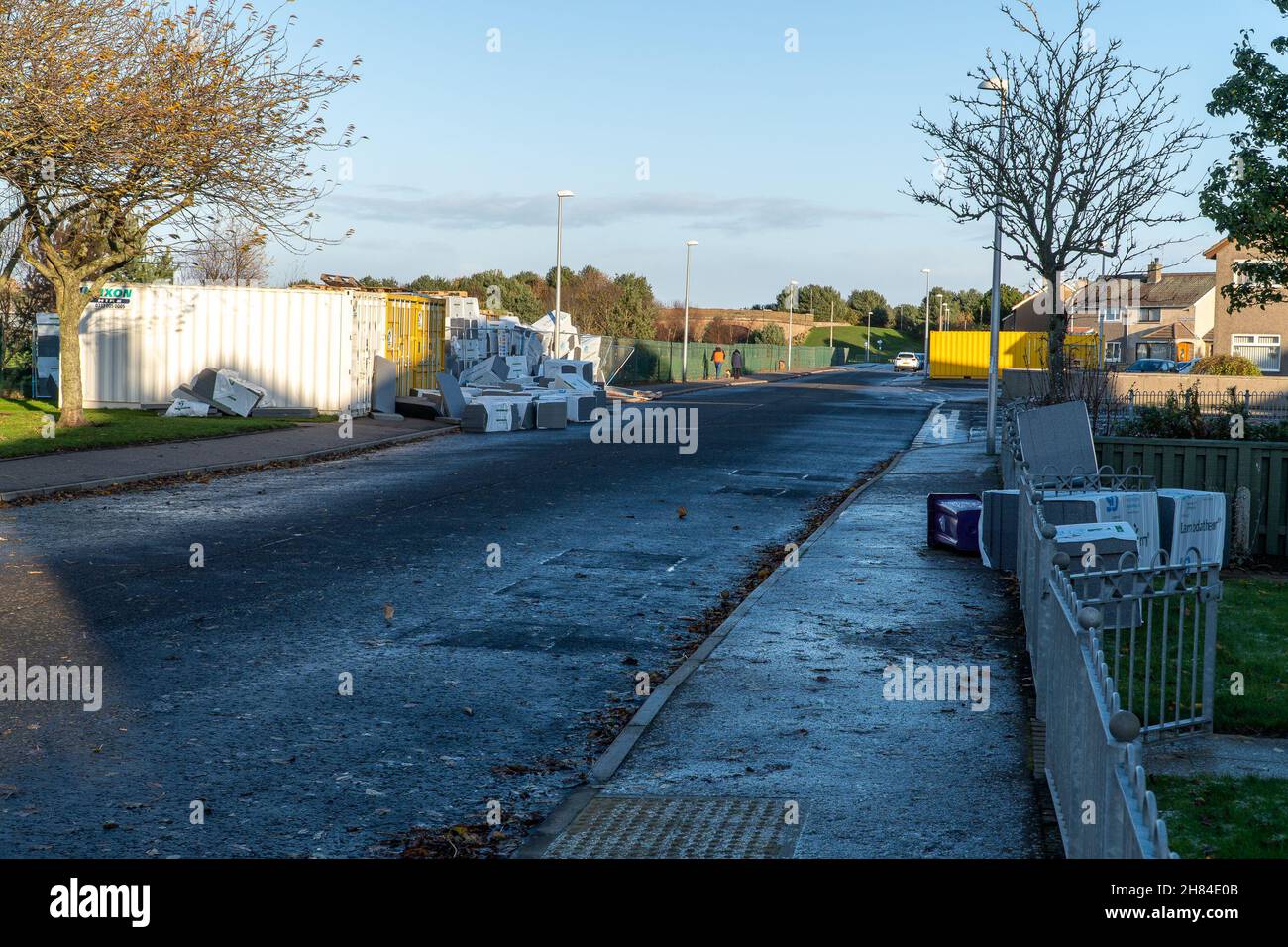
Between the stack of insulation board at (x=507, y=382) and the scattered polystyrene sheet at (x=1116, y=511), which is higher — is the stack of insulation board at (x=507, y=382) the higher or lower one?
the higher one

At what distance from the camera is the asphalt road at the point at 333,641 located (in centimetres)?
589

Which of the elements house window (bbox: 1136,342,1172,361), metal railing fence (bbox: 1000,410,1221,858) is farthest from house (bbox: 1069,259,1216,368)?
metal railing fence (bbox: 1000,410,1221,858)

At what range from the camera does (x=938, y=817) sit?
5.73 metres

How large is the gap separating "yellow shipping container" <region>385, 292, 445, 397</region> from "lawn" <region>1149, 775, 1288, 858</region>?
94.1 ft

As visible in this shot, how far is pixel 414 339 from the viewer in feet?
117

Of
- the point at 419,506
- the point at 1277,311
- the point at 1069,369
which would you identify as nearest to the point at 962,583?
the point at 419,506

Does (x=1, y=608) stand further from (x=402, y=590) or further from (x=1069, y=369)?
(x=1069, y=369)

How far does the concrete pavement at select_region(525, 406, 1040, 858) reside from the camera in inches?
217

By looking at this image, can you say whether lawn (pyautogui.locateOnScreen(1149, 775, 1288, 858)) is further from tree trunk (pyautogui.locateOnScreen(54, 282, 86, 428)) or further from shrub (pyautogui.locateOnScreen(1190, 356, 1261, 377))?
shrub (pyautogui.locateOnScreen(1190, 356, 1261, 377))

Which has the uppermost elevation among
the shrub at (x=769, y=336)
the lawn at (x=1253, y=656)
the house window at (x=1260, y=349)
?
the shrub at (x=769, y=336)

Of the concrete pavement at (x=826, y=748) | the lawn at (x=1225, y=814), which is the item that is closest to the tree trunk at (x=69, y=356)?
the concrete pavement at (x=826, y=748)

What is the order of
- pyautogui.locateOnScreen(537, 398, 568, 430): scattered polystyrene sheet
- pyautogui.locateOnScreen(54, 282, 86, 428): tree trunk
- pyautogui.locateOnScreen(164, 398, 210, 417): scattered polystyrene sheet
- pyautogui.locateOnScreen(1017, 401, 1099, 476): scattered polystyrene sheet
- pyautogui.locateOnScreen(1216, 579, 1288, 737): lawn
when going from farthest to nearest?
1. pyautogui.locateOnScreen(537, 398, 568, 430): scattered polystyrene sheet
2. pyautogui.locateOnScreen(164, 398, 210, 417): scattered polystyrene sheet
3. pyautogui.locateOnScreen(54, 282, 86, 428): tree trunk
4. pyautogui.locateOnScreen(1017, 401, 1099, 476): scattered polystyrene sheet
5. pyautogui.locateOnScreen(1216, 579, 1288, 737): lawn

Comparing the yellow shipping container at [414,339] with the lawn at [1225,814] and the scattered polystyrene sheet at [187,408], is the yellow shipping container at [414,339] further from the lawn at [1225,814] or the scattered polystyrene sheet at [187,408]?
the lawn at [1225,814]

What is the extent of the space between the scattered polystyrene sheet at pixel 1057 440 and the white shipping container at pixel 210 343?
71.4 feet
